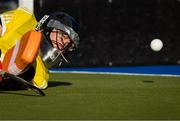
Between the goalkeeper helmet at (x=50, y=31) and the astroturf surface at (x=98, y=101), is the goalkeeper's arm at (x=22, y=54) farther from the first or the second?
the goalkeeper helmet at (x=50, y=31)

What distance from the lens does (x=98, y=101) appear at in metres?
7.09

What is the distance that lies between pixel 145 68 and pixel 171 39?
27.4 inches

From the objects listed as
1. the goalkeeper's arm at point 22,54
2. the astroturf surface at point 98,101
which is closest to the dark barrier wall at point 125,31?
the astroturf surface at point 98,101

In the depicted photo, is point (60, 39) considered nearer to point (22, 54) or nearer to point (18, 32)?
point (18, 32)

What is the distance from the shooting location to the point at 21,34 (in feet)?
26.2

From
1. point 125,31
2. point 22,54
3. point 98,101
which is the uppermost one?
point 22,54

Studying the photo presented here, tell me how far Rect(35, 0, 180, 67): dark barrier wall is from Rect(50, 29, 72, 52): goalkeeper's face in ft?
11.7

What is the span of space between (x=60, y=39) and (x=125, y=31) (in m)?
3.98

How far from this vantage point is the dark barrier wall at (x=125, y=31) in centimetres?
1173

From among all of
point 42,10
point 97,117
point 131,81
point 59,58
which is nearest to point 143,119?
point 97,117

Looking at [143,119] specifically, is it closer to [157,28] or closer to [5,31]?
[5,31]

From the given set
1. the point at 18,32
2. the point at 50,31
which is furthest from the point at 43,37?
the point at 18,32

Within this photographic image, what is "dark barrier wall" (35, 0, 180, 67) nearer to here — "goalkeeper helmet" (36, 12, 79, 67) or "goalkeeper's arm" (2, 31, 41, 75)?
"goalkeeper helmet" (36, 12, 79, 67)

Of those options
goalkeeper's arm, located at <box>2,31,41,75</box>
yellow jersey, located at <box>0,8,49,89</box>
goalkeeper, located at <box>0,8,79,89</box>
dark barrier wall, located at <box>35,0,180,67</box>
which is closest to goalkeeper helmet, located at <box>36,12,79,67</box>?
goalkeeper, located at <box>0,8,79,89</box>
